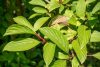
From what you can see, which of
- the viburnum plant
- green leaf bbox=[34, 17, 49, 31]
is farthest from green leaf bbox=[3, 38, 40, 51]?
green leaf bbox=[34, 17, 49, 31]

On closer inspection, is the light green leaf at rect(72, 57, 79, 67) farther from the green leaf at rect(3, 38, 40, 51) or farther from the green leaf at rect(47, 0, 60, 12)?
the green leaf at rect(47, 0, 60, 12)

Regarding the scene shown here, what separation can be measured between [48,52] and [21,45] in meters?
0.15

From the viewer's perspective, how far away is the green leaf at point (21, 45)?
1316 millimetres

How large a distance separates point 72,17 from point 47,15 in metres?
0.20

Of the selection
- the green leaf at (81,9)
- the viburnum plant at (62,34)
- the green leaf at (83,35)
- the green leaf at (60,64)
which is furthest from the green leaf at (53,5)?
the green leaf at (60,64)

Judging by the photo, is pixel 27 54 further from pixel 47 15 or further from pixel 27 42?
pixel 27 42

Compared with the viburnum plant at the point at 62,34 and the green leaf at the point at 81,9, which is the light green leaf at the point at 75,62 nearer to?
the viburnum plant at the point at 62,34

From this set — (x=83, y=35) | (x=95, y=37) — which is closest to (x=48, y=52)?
(x=83, y=35)

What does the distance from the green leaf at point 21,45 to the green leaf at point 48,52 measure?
0.08 metres

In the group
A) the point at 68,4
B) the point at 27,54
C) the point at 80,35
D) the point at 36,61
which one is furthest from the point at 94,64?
the point at 80,35

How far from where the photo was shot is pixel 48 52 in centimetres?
128

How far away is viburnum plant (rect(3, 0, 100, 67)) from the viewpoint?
4.25 feet

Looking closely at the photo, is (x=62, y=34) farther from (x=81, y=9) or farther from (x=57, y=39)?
(x=81, y=9)

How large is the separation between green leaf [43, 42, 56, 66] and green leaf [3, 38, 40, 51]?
3.0 inches
